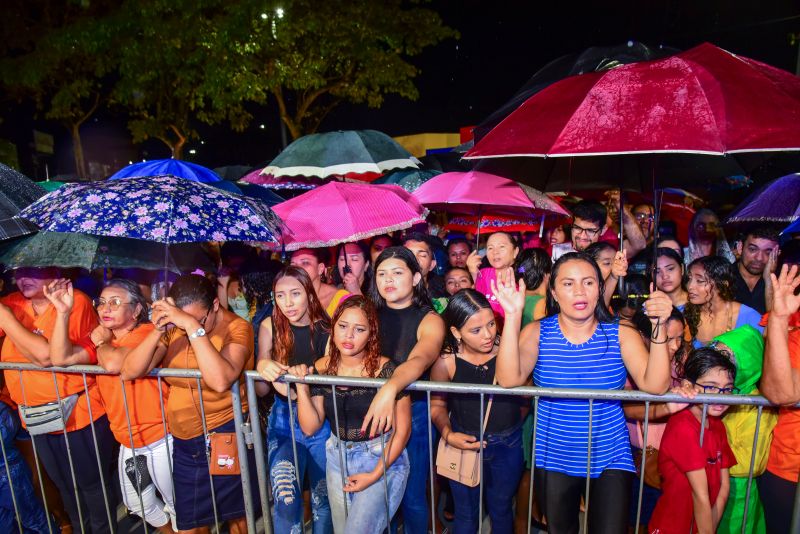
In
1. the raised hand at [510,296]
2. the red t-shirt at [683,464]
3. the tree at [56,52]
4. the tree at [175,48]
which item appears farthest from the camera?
the tree at [56,52]

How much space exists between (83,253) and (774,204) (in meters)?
5.98

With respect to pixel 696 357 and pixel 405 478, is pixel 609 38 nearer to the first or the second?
pixel 696 357

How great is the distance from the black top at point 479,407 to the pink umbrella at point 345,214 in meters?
1.63

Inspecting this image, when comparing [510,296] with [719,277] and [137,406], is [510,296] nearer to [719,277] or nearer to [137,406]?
[719,277]

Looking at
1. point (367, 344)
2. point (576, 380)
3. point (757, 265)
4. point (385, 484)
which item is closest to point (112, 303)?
point (367, 344)

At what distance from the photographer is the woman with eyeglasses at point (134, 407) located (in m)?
3.41

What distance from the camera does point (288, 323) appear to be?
141 inches

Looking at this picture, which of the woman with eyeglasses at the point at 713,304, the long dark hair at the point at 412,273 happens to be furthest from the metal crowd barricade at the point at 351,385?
the woman with eyeglasses at the point at 713,304

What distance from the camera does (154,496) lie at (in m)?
3.61

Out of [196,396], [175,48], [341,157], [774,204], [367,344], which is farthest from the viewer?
[175,48]

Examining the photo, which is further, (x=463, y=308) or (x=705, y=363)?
(x=463, y=308)

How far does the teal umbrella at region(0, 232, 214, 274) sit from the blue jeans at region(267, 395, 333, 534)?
1362 millimetres

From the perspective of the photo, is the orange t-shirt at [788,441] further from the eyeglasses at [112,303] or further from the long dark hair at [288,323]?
the eyeglasses at [112,303]

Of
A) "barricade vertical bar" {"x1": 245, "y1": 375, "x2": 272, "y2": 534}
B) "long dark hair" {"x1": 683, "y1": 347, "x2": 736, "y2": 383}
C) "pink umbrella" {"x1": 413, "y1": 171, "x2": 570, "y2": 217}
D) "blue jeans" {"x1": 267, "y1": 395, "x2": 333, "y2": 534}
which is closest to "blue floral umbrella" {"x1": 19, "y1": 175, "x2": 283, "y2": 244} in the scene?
"barricade vertical bar" {"x1": 245, "y1": 375, "x2": 272, "y2": 534}
